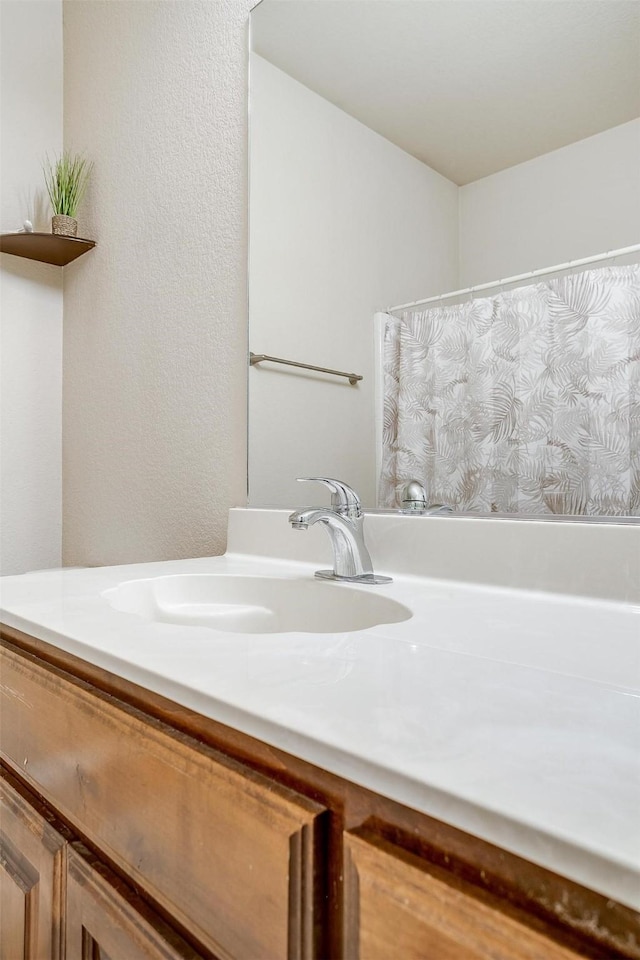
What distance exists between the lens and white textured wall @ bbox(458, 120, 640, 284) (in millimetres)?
791

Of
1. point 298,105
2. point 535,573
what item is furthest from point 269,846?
point 298,105

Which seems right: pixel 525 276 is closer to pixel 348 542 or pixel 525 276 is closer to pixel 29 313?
pixel 348 542

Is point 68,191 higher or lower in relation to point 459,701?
higher

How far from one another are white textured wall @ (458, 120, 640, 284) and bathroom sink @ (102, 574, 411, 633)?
530 mm

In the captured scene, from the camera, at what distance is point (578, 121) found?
835 millimetres

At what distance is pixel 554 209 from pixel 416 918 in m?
0.86

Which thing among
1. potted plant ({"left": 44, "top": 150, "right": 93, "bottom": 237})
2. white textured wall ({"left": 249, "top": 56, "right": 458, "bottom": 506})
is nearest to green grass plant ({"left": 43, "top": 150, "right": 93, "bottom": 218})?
potted plant ({"left": 44, "top": 150, "right": 93, "bottom": 237})

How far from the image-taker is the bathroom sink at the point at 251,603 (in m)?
0.87

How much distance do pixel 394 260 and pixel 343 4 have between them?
21.1 inches

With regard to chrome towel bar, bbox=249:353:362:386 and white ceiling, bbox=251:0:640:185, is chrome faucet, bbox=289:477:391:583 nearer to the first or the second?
chrome towel bar, bbox=249:353:362:386

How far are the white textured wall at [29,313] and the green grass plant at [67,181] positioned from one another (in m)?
0.04

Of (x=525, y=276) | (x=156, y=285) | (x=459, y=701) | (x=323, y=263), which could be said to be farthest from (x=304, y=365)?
(x=459, y=701)

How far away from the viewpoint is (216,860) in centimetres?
41

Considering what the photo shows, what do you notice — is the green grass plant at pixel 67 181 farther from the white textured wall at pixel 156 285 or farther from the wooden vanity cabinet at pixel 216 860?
the wooden vanity cabinet at pixel 216 860
